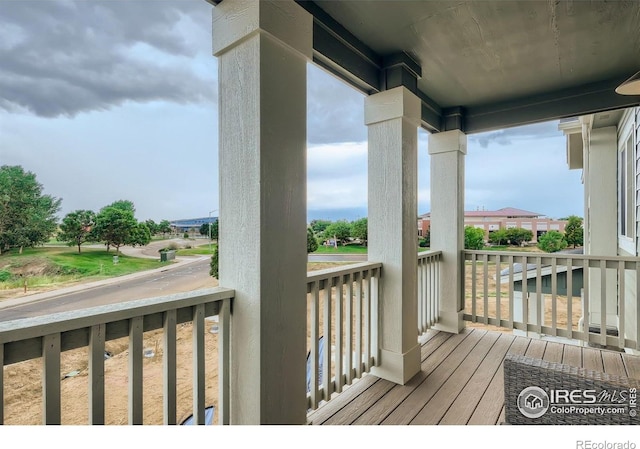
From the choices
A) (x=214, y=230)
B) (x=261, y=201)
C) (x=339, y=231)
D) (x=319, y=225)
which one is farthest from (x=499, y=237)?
(x=214, y=230)

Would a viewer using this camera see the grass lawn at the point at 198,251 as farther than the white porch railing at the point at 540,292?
No

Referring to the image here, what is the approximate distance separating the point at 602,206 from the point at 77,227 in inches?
234

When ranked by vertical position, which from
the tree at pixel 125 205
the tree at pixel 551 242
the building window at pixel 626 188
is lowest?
the tree at pixel 551 242

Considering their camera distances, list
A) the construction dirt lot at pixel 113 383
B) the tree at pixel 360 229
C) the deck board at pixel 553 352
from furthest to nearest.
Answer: the deck board at pixel 553 352 < the tree at pixel 360 229 < the construction dirt lot at pixel 113 383

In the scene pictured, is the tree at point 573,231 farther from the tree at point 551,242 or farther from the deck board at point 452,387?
the deck board at point 452,387

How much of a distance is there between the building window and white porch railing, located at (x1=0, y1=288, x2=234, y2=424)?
4531mm

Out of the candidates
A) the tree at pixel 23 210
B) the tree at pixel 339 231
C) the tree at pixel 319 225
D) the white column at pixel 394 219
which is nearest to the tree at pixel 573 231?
the white column at pixel 394 219

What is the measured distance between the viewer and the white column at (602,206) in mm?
4531

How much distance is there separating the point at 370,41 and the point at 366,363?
2.42m

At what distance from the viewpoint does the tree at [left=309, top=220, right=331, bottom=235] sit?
191cm

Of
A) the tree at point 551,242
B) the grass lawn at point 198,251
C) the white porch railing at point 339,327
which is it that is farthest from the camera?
the tree at point 551,242

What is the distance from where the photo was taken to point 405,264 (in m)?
2.57

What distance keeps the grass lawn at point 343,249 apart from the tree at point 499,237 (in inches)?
78.4
